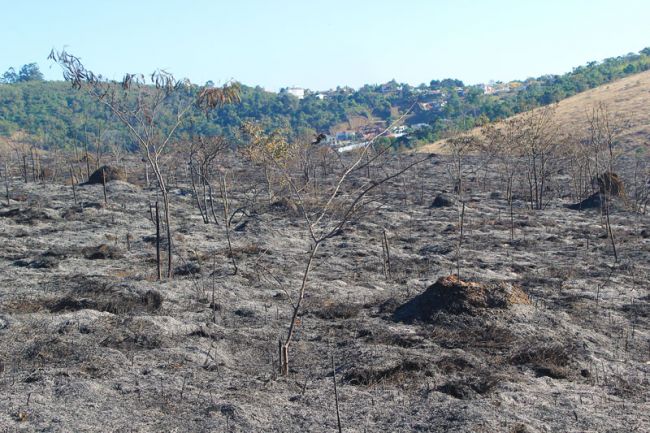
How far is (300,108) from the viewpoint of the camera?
12300 centimetres

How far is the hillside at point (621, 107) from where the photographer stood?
210 ft

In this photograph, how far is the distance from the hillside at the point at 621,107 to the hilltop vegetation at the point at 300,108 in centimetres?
262

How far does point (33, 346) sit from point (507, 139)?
3134 cm

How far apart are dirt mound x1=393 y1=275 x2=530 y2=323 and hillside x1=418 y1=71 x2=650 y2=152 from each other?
149ft

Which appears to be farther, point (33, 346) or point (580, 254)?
point (580, 254)

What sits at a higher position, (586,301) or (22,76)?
(22,76)

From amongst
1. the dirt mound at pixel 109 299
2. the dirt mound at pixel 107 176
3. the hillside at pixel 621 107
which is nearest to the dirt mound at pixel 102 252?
the dirt mound at pixel 109 299

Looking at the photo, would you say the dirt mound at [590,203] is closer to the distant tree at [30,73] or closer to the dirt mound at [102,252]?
the dirt mound at [102,252]

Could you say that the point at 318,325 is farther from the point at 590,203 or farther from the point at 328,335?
the point at 590,203

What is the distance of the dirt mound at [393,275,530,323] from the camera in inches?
555

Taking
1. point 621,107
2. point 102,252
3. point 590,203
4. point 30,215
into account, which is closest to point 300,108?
point 621,107

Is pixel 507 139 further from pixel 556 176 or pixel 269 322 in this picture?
pixel 269 322

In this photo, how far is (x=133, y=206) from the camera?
3425cm

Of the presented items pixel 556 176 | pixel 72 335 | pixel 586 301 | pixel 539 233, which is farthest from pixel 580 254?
pixel 556 176
